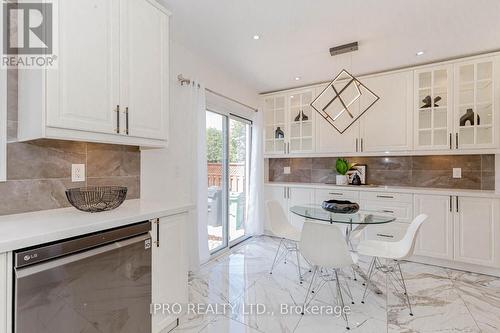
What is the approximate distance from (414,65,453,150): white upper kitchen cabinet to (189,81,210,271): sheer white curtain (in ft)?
8.88

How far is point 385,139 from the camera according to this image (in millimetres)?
3389

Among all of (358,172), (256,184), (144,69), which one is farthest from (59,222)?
(358,172)

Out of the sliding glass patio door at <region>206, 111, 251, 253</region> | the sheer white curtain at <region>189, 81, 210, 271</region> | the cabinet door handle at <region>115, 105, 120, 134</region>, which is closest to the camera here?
the cabinet door handle at <region>115, 105, 120, 134</region>

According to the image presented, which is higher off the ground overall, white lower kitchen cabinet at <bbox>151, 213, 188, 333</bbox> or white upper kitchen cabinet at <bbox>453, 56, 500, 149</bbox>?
white upper kitchen cabinet at <bbox>453, 56, 500, 149</bbox>

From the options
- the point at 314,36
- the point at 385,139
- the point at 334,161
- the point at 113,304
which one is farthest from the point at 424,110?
the point at 113,304

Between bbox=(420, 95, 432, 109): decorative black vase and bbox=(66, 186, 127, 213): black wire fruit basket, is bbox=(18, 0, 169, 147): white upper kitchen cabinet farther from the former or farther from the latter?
bbox=(420, 95, 432, 109): decorative black vase

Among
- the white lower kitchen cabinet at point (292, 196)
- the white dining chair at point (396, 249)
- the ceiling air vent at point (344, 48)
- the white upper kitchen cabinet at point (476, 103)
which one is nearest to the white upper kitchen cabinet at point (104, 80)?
the ceiling air vent at point (344, 48)

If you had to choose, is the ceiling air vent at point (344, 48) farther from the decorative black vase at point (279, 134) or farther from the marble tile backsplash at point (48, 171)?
the marble tile backsplash at point (48, 171)

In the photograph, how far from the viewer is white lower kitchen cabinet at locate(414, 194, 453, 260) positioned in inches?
116

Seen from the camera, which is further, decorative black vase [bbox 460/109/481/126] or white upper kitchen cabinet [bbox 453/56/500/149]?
decorative black vase [bbox 460/109/481/126]

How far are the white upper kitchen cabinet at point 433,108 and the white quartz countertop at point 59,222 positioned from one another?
10.4ft

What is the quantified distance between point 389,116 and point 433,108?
0.49m

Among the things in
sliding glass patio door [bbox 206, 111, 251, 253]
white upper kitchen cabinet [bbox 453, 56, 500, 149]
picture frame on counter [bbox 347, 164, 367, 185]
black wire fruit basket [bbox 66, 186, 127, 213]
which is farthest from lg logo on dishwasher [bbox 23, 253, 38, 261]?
white upper kitchen cabinet [bbox 453, 56, 500, 149]

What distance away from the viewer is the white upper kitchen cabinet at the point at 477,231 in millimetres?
2727
